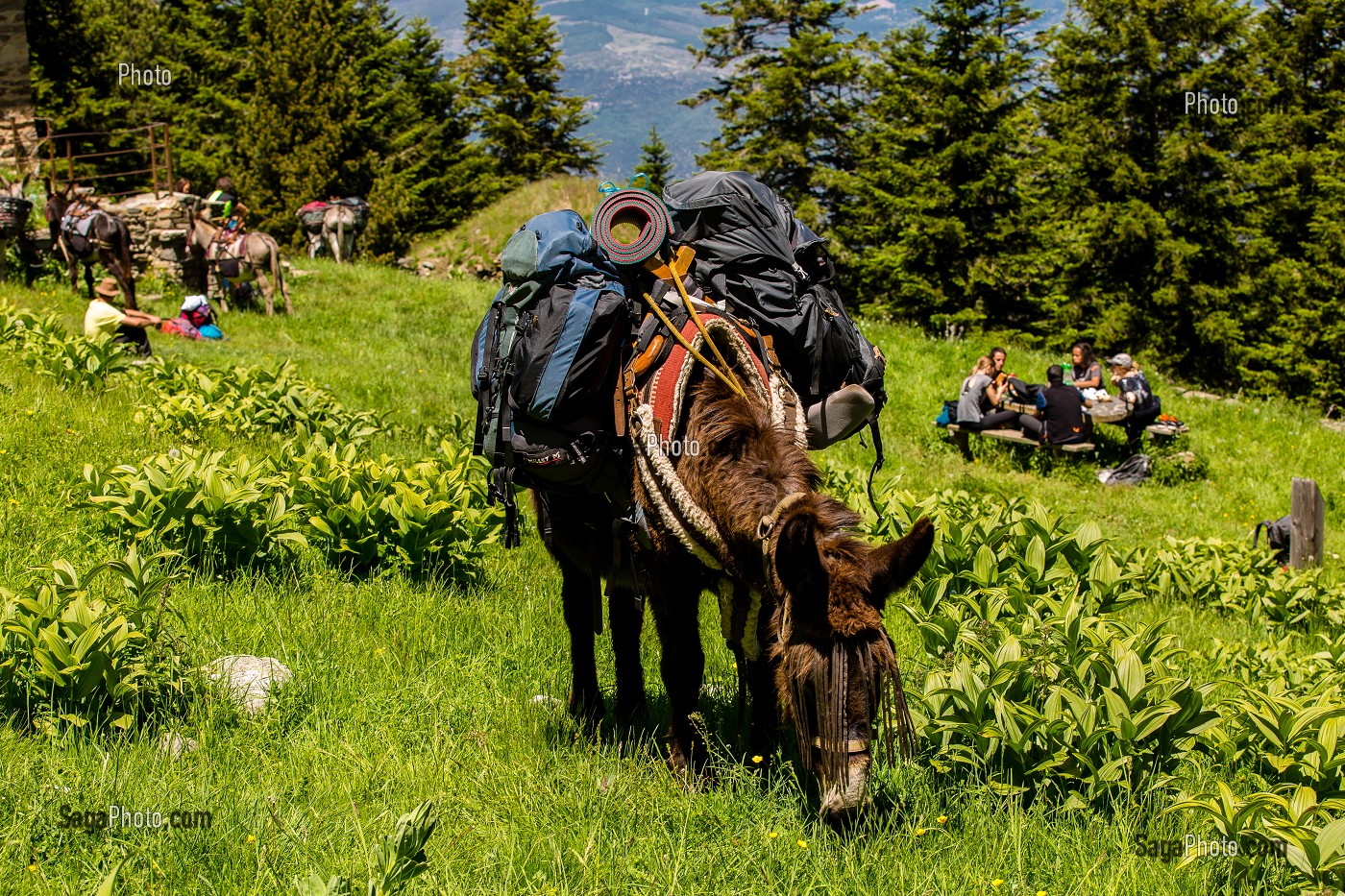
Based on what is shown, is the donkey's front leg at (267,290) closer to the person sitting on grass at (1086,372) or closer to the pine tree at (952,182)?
the person sitting on grass at (1086,372)

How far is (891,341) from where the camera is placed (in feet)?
56.7

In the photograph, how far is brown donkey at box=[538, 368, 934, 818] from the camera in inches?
123

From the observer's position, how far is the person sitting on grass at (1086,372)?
14.4m

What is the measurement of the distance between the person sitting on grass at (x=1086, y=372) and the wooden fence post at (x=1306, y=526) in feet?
15.1

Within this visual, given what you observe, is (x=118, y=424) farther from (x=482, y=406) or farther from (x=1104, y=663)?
(x=1104, y=663)

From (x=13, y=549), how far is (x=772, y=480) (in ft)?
14.7

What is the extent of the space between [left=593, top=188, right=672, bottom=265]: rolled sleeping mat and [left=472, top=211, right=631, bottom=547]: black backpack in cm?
8

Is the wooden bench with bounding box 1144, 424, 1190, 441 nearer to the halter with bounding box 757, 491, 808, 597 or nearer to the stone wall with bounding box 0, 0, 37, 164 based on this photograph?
the halter with bounding box 757, 491, 808, 597

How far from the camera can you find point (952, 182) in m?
29.1

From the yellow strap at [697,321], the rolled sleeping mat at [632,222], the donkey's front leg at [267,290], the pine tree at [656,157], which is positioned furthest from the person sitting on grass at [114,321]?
the pine tree at [656,157]

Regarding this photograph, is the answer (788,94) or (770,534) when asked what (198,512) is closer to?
(770,534)

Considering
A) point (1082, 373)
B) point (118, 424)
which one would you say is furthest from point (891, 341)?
point (118, 424)

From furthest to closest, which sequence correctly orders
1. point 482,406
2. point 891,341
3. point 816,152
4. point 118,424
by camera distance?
point 816,152 < point 891,341 < point 118,424 < point 482,406

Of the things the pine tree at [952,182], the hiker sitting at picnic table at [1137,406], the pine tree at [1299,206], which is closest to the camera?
the hiker sitting at picnic table at [1137,406]
